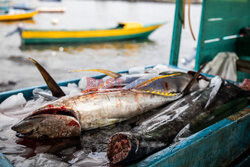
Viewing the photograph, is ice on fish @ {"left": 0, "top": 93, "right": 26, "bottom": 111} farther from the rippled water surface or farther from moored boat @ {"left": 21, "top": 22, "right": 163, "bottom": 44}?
moored boat @ {"left": 21, "top": 22, "right": 163, "bottom": 44}

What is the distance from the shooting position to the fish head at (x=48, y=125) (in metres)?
1.75

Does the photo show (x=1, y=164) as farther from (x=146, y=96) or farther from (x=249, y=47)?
(x=249, y=47)

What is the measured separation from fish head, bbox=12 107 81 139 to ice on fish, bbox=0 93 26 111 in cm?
70

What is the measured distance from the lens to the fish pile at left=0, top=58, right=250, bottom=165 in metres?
1.71

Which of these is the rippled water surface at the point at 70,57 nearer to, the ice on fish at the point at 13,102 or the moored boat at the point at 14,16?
the moored boat at the point at 14,16

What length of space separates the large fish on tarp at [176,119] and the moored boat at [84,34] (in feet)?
37.0

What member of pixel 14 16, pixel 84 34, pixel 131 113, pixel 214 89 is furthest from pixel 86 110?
pixel 14 16

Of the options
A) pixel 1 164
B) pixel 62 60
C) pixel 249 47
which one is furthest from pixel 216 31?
pixel 62 60

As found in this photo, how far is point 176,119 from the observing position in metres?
2.07

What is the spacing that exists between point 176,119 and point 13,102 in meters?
1.75

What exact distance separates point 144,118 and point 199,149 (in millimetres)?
573

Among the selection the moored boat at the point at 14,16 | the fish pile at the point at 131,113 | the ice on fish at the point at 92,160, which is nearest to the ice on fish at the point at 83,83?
the fish pile at the point at 131,113

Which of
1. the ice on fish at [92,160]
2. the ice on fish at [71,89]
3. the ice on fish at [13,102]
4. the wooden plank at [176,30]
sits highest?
the wooden plank at [176,30]

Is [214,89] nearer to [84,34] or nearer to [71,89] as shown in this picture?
[71,89]
